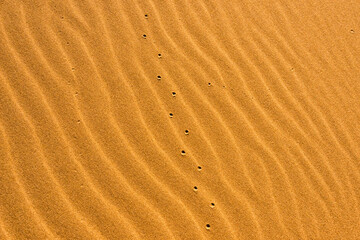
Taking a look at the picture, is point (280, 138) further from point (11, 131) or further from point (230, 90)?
point (11, 131)

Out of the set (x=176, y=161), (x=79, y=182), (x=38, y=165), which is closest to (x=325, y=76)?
(x=176, y=161)

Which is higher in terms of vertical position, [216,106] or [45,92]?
[45,92]

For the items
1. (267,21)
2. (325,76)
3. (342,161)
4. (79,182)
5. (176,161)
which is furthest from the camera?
(267,21)

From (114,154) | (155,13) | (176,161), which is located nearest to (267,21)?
(155,13)

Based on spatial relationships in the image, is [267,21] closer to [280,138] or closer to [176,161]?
[280,138]

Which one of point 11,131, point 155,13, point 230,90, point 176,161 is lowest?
point 176,161

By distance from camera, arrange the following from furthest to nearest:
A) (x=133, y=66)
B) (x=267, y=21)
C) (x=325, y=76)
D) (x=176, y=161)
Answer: (x=267, y=21), (x=325, y=76), (x=133, y=66), (x=176, y=161)

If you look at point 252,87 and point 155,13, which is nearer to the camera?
point 252,87
